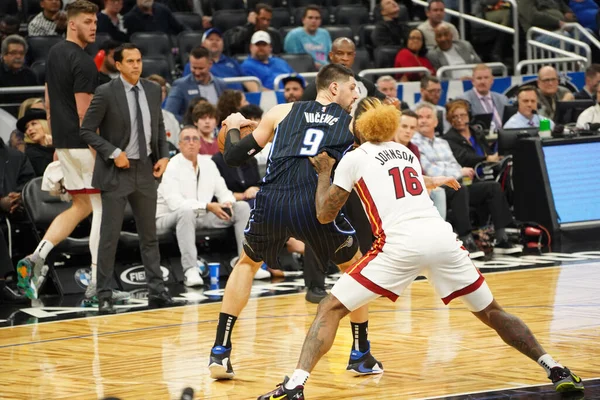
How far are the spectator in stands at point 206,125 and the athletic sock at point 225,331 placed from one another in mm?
5014

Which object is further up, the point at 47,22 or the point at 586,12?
the point at 47,22

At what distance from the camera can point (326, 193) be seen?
552 cm

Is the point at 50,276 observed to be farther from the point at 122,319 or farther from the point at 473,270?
the point at 473,270

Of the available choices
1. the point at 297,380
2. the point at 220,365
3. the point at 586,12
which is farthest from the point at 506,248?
the point at 586,12

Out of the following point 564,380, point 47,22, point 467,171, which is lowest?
point 467,171

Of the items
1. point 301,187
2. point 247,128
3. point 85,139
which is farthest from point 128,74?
point 301,187

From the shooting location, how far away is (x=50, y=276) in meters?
9.97

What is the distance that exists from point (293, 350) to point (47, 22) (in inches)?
316

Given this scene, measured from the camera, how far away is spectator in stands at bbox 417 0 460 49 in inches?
611

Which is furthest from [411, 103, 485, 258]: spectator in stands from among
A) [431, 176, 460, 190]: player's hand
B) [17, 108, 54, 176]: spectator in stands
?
[431, 176, 460, 190]: player's hand

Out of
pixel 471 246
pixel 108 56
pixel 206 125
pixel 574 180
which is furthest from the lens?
pixel 574 180

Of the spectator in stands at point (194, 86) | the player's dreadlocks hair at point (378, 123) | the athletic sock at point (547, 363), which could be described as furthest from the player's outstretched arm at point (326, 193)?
the spectator in stands at point (194, 86)

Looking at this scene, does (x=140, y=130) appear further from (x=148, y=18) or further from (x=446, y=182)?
(x=148, y=18)

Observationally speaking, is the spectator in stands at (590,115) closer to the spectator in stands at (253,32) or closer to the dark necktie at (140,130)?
the spectator in stands at (253,32)
